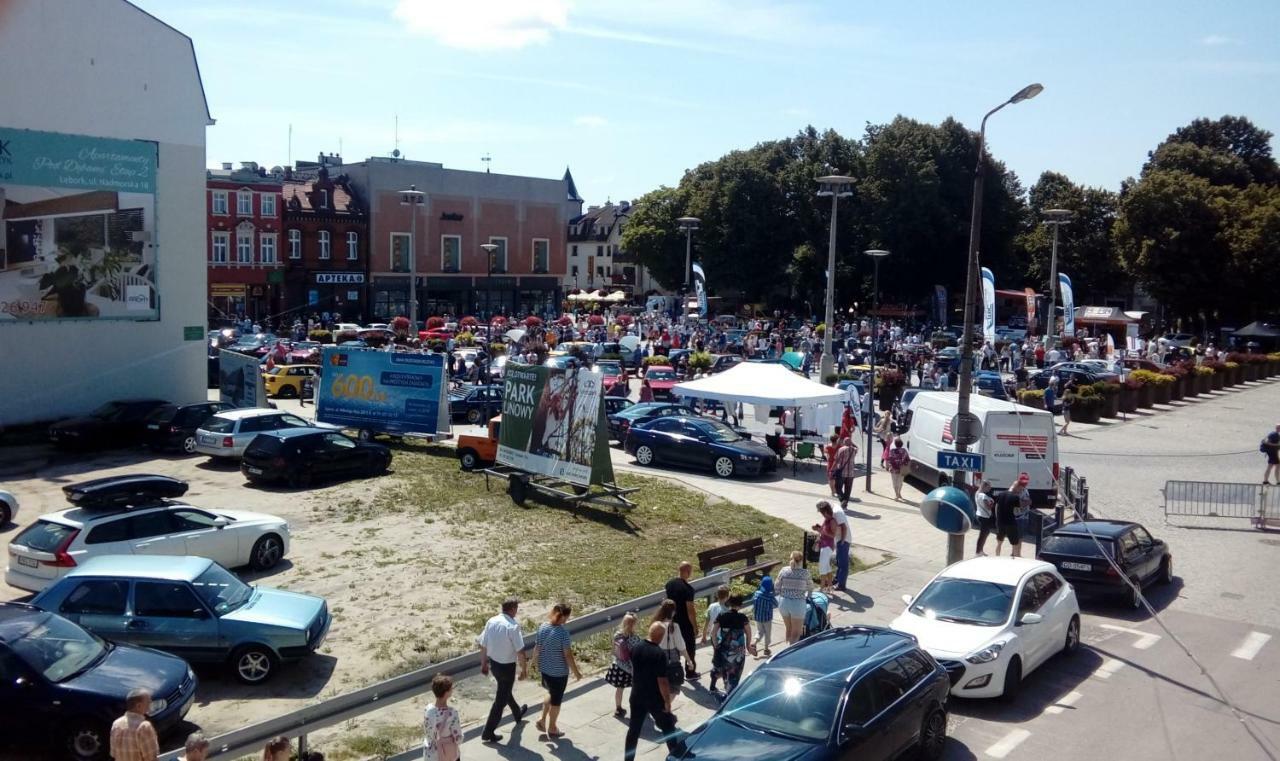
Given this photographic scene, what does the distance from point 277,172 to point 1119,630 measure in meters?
71.6

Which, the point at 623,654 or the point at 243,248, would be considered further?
the point at 243,248

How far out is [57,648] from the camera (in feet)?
32.1

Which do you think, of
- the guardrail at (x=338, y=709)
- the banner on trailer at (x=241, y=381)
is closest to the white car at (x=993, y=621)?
the guardrail at (x=338, y=709)

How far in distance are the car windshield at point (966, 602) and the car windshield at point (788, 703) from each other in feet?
12.0

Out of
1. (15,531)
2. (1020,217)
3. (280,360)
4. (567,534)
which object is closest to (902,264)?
(1020,217)

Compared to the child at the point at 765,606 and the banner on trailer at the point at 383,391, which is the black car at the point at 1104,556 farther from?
the banner on trailer at the point at 383,391

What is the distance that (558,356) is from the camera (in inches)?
1704

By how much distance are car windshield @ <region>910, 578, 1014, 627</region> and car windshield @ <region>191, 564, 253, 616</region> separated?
7.91 metres

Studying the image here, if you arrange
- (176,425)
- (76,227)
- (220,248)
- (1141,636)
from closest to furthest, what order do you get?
(1141,636) < (176,425) < (76,227) < (220,248)

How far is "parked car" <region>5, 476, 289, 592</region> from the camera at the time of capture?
46.2ft

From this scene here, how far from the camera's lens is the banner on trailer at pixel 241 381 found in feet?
96.7

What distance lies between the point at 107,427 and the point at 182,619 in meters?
18.2

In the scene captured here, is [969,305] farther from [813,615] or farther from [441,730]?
[441,730]

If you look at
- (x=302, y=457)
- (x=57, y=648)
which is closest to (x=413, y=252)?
(x=302, y=457)
